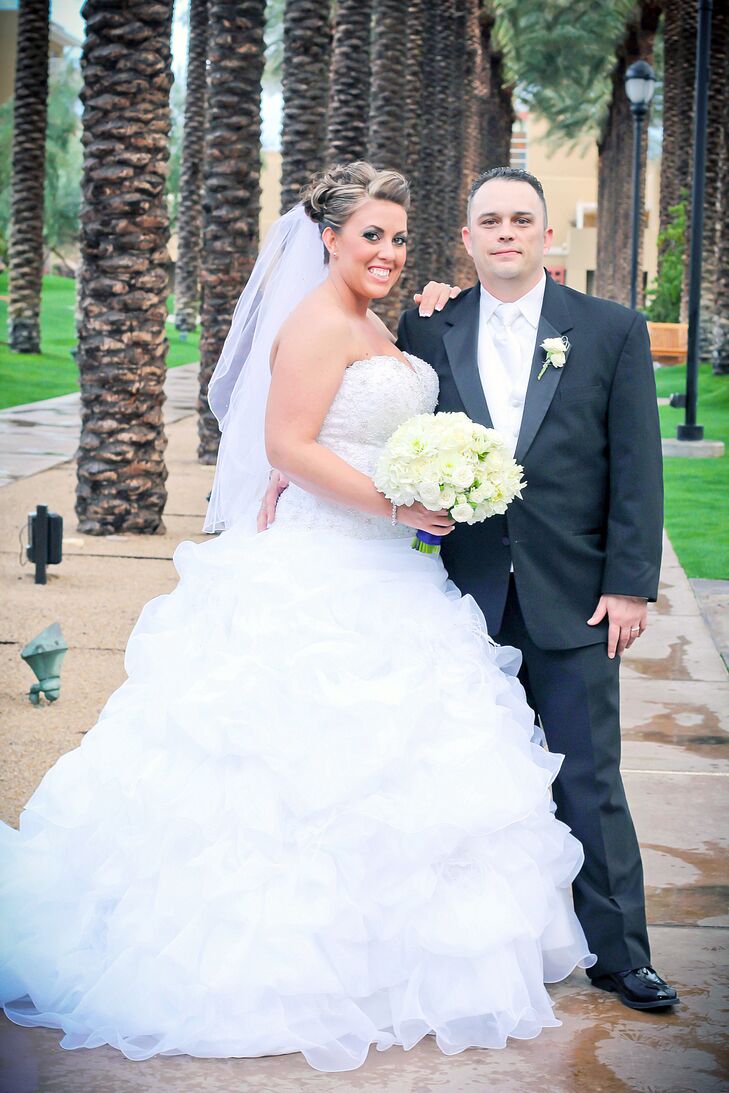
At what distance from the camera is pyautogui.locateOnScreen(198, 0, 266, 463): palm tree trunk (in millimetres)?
14727

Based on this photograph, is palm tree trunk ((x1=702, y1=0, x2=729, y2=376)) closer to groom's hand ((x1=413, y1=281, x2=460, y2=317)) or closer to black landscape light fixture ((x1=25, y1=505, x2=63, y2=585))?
black landscape light fixture ((x1=25, y1=505, x2=63, y2=585))

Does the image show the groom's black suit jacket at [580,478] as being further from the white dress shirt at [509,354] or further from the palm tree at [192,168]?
the palm tree at [192,168]

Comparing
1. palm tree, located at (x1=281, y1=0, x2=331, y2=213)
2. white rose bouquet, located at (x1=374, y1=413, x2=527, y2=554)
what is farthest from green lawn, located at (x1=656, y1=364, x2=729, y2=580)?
white rose bouquet, located at (x1=374, y1=413, x2=527, y2=554)

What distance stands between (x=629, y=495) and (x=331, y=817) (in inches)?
49.2

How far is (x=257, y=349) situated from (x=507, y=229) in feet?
3.83

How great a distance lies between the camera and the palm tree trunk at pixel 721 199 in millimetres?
23953

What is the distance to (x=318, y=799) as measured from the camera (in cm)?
380

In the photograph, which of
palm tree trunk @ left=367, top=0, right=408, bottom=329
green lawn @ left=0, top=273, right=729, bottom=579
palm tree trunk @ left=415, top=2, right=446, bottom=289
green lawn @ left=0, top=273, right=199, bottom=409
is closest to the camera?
green lawn @ left=0, top=273, right=729, bottom=579

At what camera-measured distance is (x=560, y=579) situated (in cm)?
419

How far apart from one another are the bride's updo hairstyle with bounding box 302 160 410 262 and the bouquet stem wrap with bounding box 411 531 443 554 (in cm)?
96

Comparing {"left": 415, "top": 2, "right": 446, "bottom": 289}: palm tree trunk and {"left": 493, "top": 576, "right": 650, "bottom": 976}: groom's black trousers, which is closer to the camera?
{"left": 493, "top": 576, "right": 650, "bottom": 976}: groom's black trousers

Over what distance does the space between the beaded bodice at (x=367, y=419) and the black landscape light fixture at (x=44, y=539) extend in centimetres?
567

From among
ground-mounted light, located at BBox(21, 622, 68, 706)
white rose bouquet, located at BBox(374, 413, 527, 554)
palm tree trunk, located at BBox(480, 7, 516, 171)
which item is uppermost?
palm tree trunk, located at BBox(480, 7, 516, 171)

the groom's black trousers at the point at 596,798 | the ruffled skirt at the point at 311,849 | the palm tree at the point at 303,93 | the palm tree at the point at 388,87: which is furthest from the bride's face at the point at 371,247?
the palm tree at the point at 388,87
